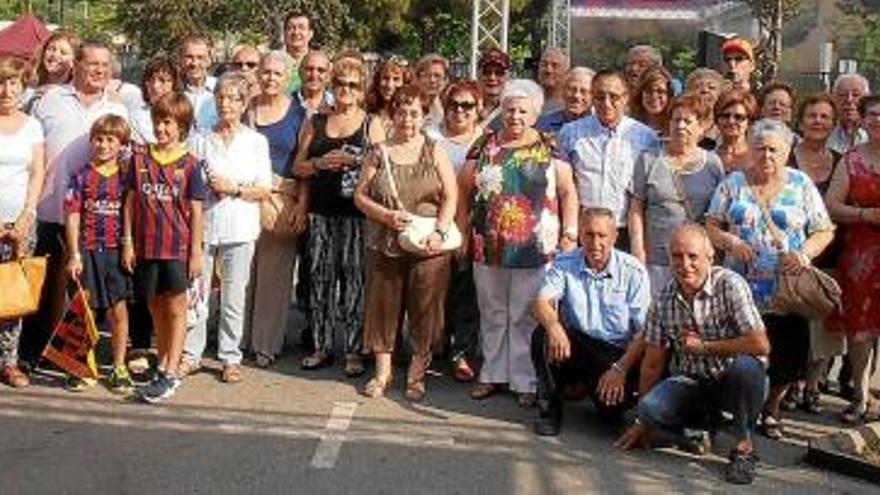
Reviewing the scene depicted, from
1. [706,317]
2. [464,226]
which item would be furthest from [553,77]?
[706,317]

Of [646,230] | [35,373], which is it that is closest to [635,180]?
[646,230]

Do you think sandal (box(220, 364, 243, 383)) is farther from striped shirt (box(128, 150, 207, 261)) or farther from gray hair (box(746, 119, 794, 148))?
gray hair (box(746, 119, 794, 148))

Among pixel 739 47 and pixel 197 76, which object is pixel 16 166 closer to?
pixel 197 76

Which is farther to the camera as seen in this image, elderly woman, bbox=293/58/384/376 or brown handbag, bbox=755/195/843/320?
elderly woman, bbox=293/58/384/376

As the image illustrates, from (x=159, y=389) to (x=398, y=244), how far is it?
5.01 ft

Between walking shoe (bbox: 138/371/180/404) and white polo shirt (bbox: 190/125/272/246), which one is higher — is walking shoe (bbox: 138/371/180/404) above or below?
below

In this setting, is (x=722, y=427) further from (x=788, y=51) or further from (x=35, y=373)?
(x=788, y=51)

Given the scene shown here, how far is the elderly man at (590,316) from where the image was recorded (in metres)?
6.04

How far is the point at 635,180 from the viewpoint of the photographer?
659 cm

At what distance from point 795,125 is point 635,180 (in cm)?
118

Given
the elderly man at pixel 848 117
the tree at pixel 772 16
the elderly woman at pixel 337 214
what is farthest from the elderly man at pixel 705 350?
the tree at pixel 772 16

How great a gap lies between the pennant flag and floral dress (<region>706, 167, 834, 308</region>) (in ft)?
11.5

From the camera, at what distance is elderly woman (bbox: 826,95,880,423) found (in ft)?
20.4

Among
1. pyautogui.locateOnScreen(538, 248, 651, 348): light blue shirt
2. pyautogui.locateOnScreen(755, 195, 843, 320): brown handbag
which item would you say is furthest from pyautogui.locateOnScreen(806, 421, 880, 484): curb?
pyautogui.locateOnScreen(538, 248, 651, 348): light blue shirt
